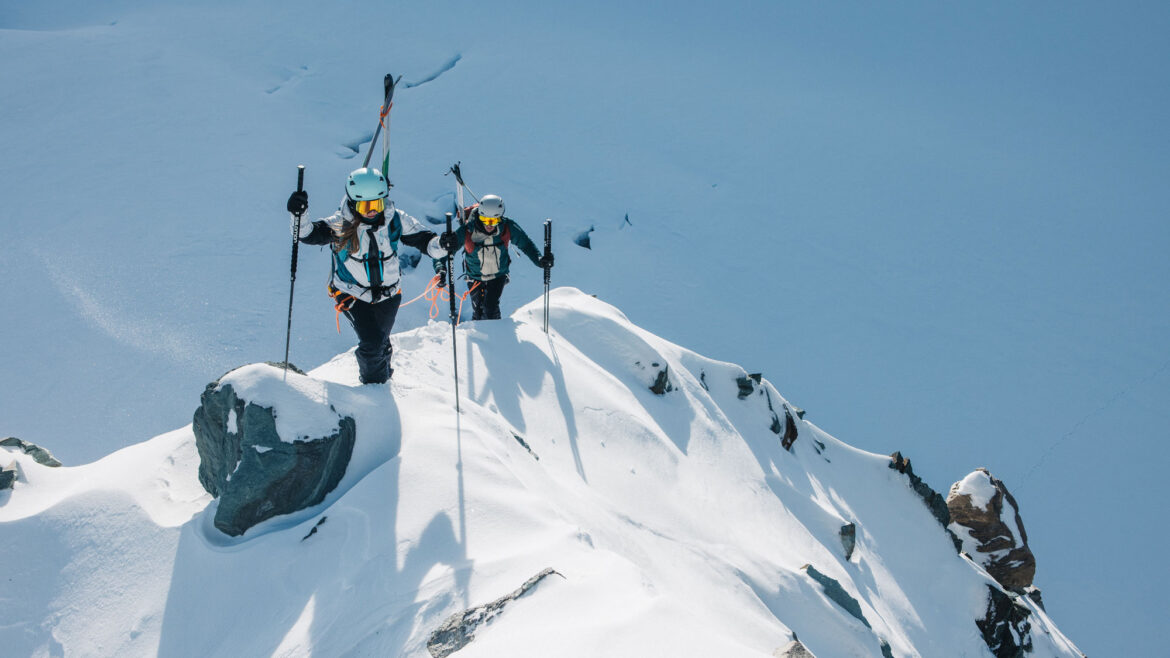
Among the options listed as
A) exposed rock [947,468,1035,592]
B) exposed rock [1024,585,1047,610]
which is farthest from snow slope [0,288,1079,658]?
exposed rock [1024,585,1047,610]

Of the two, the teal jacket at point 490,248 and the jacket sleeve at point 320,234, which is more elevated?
the jacket sleeve at point 320,234

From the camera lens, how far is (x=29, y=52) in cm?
2228

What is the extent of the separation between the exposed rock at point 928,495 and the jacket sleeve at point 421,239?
10333 mm

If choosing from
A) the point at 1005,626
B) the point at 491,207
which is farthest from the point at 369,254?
the point at 1005,626

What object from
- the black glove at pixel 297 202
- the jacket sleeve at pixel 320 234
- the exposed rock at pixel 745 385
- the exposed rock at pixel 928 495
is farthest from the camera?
the exposed rock at pixel 928 495

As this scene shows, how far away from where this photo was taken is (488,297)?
9383mm

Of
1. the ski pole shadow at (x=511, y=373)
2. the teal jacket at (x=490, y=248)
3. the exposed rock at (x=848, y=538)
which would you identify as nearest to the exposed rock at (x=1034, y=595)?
the exposed rock at (x=848, y=538)

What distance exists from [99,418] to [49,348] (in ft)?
7.83

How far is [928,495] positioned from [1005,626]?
2560 millimetres

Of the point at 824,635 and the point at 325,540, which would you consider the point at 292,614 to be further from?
the point at 824,635

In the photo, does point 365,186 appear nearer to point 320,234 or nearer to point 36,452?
point 320,234

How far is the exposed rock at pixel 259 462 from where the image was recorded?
471 centimetres

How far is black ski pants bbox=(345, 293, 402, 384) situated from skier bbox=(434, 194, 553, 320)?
239 centimetres

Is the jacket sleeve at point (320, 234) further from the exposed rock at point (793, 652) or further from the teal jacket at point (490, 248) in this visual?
the exposed rock at point (793, 652)
